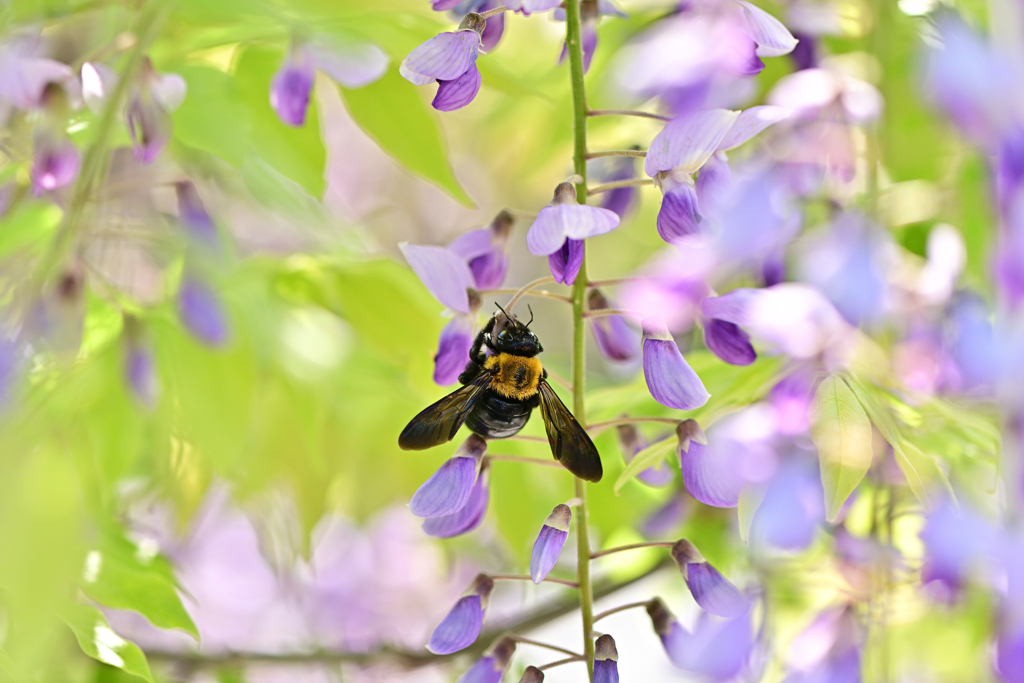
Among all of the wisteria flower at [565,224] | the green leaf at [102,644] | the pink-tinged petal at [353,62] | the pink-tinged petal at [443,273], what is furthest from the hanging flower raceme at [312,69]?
the green leaf at [102,644]

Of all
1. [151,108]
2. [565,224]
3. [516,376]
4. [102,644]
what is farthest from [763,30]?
[102,644]

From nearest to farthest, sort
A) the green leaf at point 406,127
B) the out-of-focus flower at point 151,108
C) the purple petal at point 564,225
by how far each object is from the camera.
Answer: the purple petal at point 564,225 < the out-of-focus flower at point 151,108 < the green leaf at point 406,127

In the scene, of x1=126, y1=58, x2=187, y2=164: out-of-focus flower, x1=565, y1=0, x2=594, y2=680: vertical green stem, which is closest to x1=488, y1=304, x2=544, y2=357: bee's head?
x1=565, y1=0, x2=594, y2=680: vertical green stem

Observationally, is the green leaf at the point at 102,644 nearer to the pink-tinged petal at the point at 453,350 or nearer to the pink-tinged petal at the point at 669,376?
the pink-tinged petal at the point at 453,350

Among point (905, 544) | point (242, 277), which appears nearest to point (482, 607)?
point (242, 277)

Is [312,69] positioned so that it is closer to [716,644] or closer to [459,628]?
[459,628]

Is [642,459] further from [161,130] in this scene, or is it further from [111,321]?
[111,321]
